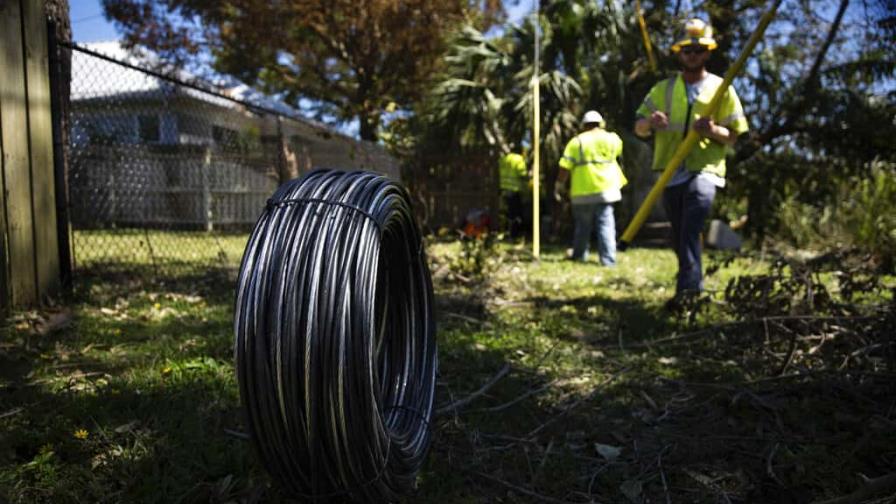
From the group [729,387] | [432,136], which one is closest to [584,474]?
[729,387]

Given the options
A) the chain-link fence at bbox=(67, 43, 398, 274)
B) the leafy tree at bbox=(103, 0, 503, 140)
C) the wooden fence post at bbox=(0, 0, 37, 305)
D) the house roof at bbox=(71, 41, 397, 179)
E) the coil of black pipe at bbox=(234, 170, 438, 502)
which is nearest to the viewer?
the coil of black pipe at bbox=(234, 170, 438, 502)

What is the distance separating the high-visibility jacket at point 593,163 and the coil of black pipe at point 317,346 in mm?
6493

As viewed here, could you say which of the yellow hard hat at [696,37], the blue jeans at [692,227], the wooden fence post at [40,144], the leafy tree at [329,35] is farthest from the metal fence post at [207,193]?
the leafy tree at [329,35]

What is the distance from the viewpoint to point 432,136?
13.4 meters

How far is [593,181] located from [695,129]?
359cm

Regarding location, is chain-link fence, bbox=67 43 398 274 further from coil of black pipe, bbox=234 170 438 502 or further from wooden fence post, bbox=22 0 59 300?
coil of black pipe, bbox=234 170 438 502

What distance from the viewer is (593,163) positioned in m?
8.38

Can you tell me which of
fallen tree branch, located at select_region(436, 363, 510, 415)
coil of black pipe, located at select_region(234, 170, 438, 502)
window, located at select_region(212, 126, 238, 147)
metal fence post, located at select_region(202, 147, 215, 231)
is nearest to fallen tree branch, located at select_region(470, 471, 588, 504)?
coil of black pipe, located at select_region(234, 170, 438, 502)

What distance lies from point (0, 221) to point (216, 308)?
4.41ft

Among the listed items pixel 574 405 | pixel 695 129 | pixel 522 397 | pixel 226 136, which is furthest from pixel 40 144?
pixel 226 136

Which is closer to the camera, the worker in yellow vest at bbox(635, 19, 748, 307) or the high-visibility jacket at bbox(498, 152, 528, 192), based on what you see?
the worker in yellow vest at bbox(635, 19, 748, 307)

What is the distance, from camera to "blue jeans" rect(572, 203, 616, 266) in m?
8.00

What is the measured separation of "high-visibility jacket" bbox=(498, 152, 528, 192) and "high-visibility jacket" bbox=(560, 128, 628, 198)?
315cm

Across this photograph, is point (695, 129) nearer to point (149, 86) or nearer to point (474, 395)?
point (474, 395)
